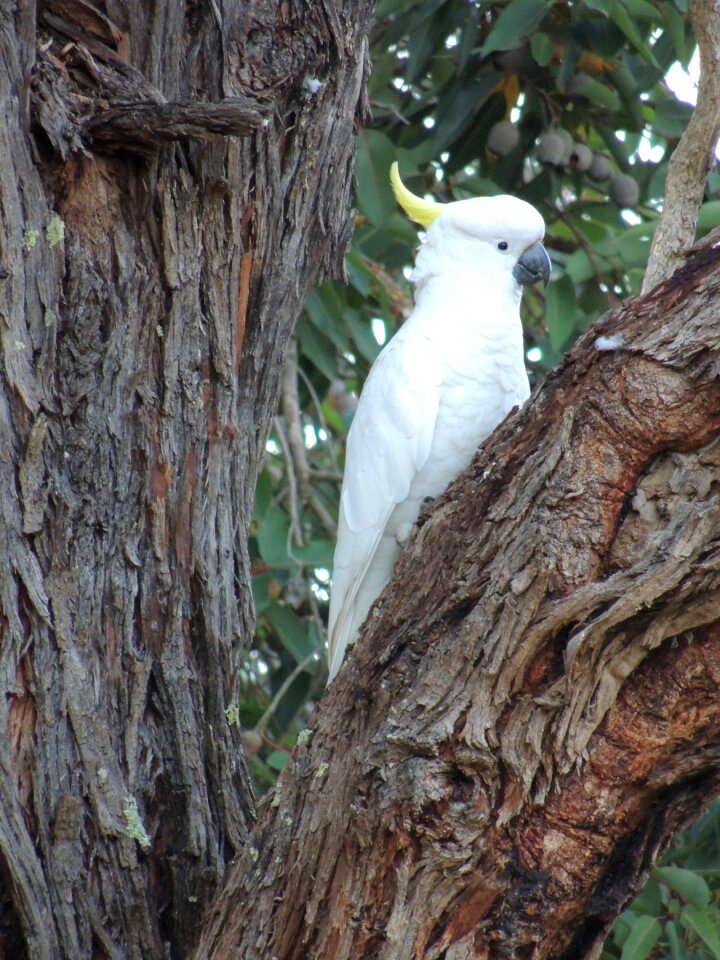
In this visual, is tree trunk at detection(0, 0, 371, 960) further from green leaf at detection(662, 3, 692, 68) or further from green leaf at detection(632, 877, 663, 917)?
green leaf at detection(662, 3, 692, 68)

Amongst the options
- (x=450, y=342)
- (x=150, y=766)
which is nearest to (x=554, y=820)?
(x=150, y=766)

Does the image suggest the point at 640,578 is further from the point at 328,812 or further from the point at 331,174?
the point at 331,174

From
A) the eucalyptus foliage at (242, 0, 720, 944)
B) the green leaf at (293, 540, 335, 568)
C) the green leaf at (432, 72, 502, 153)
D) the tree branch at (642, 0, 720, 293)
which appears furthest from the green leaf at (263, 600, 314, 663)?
the tree branch at (642, 0, 720, 293)

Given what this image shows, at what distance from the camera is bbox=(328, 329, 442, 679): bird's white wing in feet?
6.57

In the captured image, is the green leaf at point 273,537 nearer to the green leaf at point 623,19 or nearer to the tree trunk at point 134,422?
the tree trunk at point 134,422

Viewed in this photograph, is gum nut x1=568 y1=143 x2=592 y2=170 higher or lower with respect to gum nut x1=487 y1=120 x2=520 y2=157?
lower

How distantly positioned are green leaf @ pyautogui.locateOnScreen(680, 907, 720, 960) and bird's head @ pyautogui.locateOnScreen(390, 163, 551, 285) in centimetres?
119

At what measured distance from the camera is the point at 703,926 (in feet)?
6.06

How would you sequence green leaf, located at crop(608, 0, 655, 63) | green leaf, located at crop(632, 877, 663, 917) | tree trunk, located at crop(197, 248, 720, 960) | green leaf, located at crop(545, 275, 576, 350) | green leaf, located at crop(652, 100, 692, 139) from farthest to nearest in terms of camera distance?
green leaf, located at crop(652, 100, 692, 139)
green leaf, located at crop(545, 275, 576, 350)
green leaf, located at crop(608, 0, 655, 63)
green leaf, located at crop(632, 877, 663, 917)
tree trunk, located at crop(197, 248, 720, 960)

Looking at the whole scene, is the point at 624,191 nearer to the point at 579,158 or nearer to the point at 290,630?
the point at 579,158

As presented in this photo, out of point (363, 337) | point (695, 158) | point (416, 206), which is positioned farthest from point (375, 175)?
point (695, 158)

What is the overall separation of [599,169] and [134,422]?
5.68 feet

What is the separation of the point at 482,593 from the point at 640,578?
16 cm

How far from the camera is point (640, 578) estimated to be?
1024 mm
